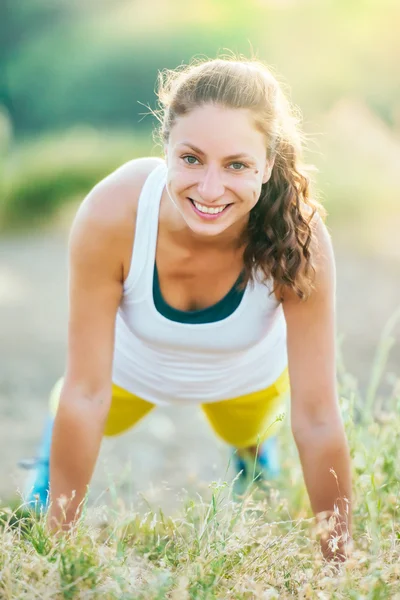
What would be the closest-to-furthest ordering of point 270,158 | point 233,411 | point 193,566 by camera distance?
1. point 193,566
2. point 270,158
3. point 233,411

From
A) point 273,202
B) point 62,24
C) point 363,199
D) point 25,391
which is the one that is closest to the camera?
point 273,202

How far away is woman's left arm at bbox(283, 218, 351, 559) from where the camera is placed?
2.12 meters

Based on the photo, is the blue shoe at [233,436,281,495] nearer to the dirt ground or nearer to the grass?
the dirt ground

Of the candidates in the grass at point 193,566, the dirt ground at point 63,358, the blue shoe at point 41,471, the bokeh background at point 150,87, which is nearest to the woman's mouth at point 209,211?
the grass at point 193,566

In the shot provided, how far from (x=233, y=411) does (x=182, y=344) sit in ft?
1.62

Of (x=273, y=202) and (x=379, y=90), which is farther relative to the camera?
(x=379, y=90)

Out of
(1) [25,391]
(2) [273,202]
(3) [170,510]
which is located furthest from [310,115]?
(2) [273,202]

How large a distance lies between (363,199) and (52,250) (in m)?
3.22

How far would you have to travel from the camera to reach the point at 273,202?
2104 mm

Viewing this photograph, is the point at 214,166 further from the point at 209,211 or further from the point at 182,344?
the point at 182,344

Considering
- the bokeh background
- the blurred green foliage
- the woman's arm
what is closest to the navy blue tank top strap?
the woman's arm

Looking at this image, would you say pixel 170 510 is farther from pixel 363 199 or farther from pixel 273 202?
pixel 363 199

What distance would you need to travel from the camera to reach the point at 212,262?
7.34ft

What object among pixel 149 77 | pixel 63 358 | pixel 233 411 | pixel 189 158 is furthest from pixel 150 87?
pixel 189 158
